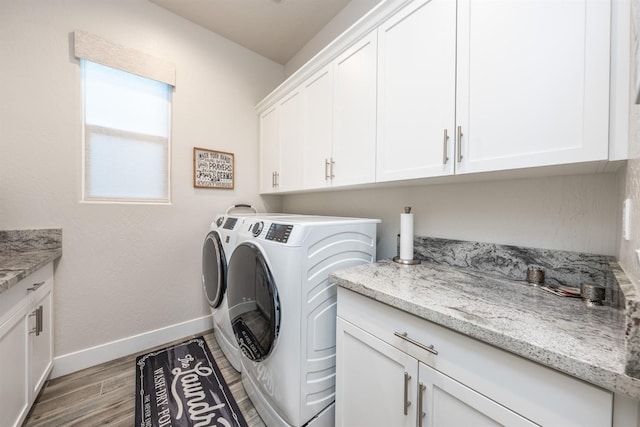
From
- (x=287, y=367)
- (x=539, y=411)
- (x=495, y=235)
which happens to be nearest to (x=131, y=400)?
(x=287, y=367)

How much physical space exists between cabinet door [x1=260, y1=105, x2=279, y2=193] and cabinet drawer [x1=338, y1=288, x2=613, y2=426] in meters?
1.80

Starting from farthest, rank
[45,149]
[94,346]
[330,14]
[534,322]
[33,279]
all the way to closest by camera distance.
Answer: [330,14]
[94,346]
[45,149]
[33,279]
[534,322]

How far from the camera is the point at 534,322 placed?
69cm

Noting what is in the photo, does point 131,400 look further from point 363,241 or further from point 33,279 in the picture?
point 363,241

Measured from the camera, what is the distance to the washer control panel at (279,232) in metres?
1.18

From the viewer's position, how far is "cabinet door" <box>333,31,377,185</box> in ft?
4.57

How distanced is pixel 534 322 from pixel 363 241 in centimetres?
86

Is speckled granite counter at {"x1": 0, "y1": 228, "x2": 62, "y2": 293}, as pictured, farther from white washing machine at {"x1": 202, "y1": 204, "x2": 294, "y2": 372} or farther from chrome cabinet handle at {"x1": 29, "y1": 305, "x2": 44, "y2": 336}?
white washing machine at {"x1": 202, "y1": 204, "x2": 294, "y2": 372}

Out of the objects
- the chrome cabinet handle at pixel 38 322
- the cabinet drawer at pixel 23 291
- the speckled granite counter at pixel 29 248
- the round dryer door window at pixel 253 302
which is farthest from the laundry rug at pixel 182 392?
the speckled granite counter at pixel 29 248

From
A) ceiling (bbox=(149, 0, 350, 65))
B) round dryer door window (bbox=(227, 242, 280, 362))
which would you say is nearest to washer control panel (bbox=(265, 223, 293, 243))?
round dryer door window (bbox=(227, 242, 280, 362))

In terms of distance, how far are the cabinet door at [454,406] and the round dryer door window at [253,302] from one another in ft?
2.20

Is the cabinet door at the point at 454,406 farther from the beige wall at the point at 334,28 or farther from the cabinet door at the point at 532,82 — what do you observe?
the beige wall at the point at 334,28

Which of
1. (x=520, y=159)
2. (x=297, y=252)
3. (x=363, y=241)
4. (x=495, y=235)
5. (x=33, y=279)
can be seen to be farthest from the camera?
(x=363, y=241)

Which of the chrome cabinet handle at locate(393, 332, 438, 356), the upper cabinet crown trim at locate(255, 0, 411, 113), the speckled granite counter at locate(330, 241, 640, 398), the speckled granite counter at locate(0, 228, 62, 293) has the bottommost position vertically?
the chrome cabinet handle at locate(393, 332, 438, 356)
